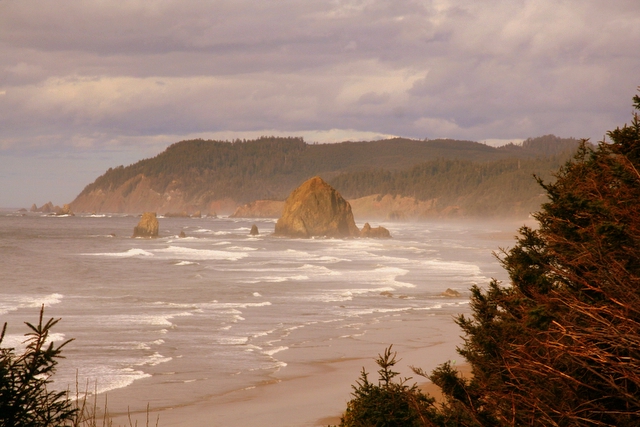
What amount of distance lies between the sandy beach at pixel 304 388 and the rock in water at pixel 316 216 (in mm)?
73432

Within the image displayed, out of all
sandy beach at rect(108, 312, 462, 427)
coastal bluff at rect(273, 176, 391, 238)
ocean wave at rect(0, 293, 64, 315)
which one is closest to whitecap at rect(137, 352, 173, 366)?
sandy beach at rect(108, 312, 462, 427)

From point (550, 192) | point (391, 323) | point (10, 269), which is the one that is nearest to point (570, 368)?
point (550, 192)

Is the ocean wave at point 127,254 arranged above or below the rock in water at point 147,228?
below

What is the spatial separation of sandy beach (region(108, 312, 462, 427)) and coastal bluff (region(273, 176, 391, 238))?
73429 mm

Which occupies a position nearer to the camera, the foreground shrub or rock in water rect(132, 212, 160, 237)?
the foreground shrub

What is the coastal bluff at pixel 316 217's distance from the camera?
99562 millimetres

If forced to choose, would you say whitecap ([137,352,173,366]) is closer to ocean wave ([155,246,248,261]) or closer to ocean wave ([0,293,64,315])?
ocean wave ([0,293,64,315])

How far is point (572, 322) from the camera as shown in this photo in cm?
513

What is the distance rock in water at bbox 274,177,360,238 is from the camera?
9962 cm

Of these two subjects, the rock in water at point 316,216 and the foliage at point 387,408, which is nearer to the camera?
A: the foliage at point 387,408

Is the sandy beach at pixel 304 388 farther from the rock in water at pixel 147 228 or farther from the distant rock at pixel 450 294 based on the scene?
the rock in water at pixel 147 228

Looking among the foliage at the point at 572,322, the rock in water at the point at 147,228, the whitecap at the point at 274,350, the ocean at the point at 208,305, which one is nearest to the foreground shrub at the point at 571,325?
the foliage at the point at 572,322

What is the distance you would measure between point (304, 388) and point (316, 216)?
271 feet

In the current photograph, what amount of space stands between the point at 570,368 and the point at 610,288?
4.62ft
